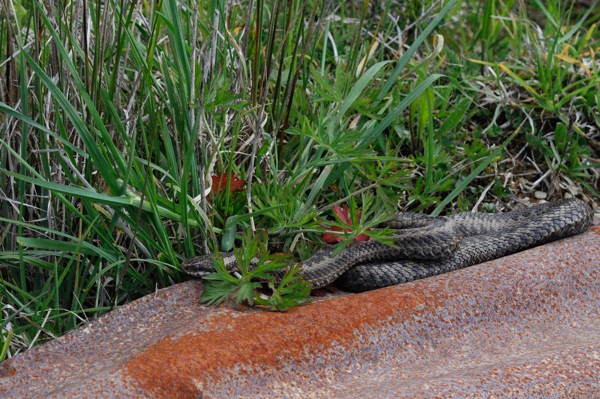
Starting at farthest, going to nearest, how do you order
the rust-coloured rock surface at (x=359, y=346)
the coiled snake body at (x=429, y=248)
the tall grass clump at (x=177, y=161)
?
the coiled snake body at (x=429, y=248)
the tall grass clump at (x=177, y=161)
the rust-coloured rock surface at (x=359, y=346)

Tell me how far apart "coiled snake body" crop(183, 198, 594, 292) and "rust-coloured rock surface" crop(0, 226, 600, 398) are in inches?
8.9

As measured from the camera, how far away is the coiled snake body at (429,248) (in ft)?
11.7

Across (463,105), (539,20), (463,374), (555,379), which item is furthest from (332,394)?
(539,20)

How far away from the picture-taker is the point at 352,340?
9.91 ft

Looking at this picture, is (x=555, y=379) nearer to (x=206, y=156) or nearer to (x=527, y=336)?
(x=527, y=336)

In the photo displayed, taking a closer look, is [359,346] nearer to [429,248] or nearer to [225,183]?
[429,248]

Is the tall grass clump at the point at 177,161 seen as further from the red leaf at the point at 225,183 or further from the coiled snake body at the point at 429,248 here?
the coiled snake body at the point at 429,248

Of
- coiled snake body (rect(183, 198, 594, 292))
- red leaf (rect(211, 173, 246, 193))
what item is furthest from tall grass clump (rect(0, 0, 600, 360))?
coiled snake body (rect(183, 198, 594, 292))

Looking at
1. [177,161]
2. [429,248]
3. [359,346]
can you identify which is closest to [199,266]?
[177,161]

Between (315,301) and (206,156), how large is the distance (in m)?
0.86

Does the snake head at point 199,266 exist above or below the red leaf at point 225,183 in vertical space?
below

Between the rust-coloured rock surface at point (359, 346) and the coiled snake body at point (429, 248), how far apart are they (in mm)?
226

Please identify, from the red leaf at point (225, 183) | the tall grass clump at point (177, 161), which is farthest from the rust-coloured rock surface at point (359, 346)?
the red leaf at point (225, 183)

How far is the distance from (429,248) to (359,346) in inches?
32.5
